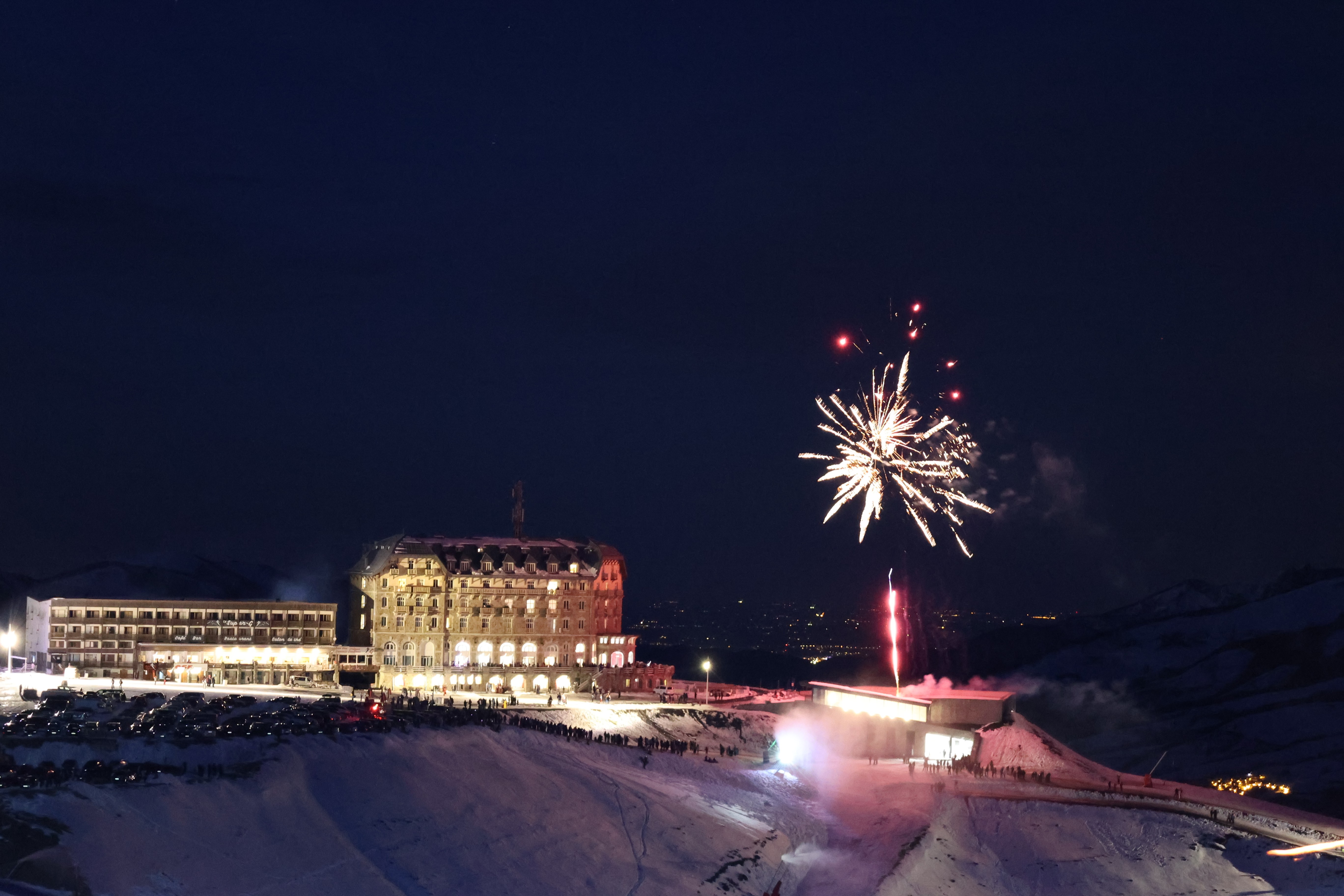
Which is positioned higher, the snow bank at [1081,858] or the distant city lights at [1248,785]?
the snow bank at [1081,858]

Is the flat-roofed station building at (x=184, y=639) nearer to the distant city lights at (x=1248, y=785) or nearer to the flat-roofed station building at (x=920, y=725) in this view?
the flat-roofed station building at (x=920, y=725)

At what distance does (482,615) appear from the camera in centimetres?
12588

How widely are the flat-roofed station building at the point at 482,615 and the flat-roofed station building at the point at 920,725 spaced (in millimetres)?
30690

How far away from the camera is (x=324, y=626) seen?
121m

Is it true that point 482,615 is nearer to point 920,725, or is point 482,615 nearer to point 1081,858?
point 920,725

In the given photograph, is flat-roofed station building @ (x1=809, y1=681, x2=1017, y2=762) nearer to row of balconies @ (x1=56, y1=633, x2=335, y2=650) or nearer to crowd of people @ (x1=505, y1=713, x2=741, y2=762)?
crowd of people @ (x1=505, y1=713, x2=741, y2=762)

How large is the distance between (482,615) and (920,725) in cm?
4513

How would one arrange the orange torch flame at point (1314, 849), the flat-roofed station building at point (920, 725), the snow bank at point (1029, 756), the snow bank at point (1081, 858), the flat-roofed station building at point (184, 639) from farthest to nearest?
the flat-roofed station building at point (184, 639) < the flat-roofed station building at point (920, 725) < the snow bank at point (1029, 756) < the snow bank at point (1081, 858) < the orange torch flame at point (1314, 849)

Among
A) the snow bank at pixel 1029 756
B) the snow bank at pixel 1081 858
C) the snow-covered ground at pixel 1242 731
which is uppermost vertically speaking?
the snow bank at pixel 1029 756

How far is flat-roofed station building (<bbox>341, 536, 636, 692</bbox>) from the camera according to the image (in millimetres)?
122750

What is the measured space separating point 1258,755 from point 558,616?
9484 centimetres

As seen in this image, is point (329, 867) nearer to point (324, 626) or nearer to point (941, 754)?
point (941, 754)

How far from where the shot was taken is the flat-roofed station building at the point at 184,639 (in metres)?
110

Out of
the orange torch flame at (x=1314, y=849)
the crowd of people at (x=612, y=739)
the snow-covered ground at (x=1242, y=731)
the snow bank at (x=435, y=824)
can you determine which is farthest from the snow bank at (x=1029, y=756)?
the snow-covered ground at (x=1242, y=731)
